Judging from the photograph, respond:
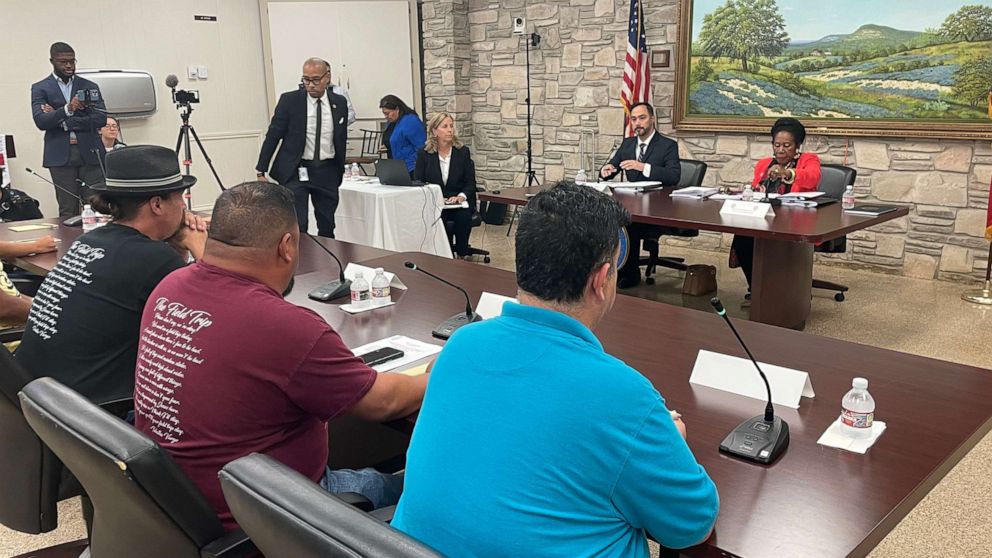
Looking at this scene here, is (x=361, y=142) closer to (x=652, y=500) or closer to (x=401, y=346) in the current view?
(x=401, y=346)

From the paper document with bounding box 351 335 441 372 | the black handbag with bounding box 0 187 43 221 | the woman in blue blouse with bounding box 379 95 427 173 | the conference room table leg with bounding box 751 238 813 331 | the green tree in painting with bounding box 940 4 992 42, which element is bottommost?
the conference room table leg with bounding box 751 238 813 331

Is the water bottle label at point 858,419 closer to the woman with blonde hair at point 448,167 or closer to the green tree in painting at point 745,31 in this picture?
the woman with blonde hair at point 448,167

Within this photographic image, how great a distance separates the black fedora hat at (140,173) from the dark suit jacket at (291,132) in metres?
3.24

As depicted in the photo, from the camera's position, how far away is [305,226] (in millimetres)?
5477

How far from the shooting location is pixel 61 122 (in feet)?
19.8

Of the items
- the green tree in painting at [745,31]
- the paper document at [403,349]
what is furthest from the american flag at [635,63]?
the paper document at [403,349]

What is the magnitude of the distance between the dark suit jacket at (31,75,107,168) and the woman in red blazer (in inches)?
184

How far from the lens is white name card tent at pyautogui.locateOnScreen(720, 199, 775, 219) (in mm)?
4035

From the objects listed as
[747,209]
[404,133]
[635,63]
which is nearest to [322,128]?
[404,133]

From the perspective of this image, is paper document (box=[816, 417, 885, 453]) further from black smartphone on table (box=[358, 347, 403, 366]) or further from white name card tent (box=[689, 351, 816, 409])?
black smartphone on table (box=[358, 347, 403, 366])

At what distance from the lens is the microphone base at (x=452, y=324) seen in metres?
2.19

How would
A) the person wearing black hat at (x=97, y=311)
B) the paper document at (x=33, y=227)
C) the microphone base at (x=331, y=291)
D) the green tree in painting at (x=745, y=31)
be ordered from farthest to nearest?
the green tree in painting at (x=745, y=31) → the paper document at (x=33, y=227) → the microphone base at (x=331, y=291) → the person wearing black hat at (x=97, y=311)

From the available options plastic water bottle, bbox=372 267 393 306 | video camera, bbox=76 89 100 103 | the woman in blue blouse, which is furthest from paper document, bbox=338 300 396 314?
video camera, bbox=76 89 100 103

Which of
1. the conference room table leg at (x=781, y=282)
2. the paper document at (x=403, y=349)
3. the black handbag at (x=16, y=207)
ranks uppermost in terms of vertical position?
the paper document at (x=403, y=349)
